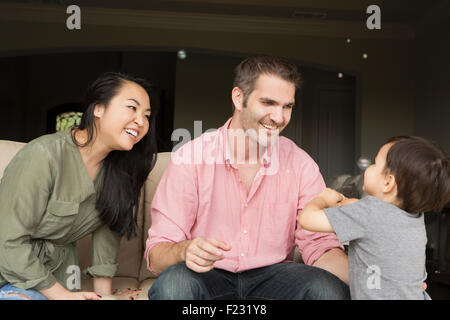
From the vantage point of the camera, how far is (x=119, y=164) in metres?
1.67

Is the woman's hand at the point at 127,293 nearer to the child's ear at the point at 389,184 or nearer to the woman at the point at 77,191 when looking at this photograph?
the woman at the point at 77,191

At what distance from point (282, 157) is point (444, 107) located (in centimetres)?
399

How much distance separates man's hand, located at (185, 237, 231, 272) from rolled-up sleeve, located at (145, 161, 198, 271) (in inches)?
9.9

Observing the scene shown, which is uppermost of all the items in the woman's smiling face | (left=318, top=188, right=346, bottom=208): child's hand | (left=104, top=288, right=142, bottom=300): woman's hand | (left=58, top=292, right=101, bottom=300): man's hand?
the woman's smiling face

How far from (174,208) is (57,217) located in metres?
0.37

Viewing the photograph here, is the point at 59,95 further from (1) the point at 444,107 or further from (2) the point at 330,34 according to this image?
(1) the point at 444,107

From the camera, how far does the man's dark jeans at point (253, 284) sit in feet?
4.01

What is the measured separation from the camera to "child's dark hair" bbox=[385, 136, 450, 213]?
47.4 inches

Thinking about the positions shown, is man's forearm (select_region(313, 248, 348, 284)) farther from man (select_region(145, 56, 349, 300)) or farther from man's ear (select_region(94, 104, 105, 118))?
man's ear (select_region(94, 104, 105, 118))

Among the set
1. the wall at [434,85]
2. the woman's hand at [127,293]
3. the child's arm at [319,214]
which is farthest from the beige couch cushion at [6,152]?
the wall at [434,85]

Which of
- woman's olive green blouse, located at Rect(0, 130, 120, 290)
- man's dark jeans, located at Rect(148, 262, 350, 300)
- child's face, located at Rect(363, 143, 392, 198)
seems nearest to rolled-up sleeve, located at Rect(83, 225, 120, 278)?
woman's olive green blouse, located at Rect(0, 130, 120, 290)

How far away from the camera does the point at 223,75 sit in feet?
20.7
